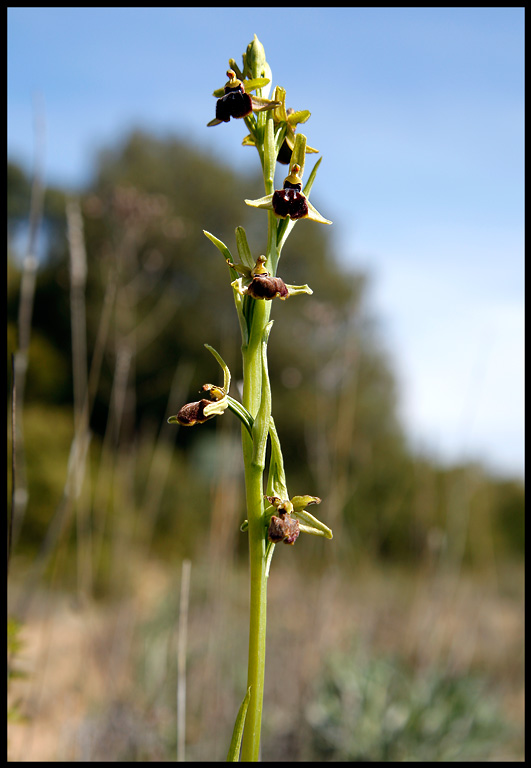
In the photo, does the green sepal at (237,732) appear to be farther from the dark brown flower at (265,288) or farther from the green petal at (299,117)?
the green petal at (299,117)

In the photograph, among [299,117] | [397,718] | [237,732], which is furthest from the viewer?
[397,718]

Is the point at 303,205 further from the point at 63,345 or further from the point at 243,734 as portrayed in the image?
the point at 63,345

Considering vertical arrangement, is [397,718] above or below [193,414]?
below

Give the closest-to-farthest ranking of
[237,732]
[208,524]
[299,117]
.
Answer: [237,732] → [299,117] → [208,524]

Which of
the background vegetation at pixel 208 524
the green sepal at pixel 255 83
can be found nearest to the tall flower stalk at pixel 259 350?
the green sepal at pixel 255 83

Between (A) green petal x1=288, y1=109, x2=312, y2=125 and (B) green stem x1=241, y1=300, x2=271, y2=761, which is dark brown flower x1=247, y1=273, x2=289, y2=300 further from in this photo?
(A) green petal x1=288, y1=109, x2=312, y2=125

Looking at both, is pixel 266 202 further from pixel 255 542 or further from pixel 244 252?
pixel 255 542

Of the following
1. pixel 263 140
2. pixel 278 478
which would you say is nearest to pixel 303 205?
pixel 263 140

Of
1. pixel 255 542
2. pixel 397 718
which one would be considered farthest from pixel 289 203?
pixel 397 718
